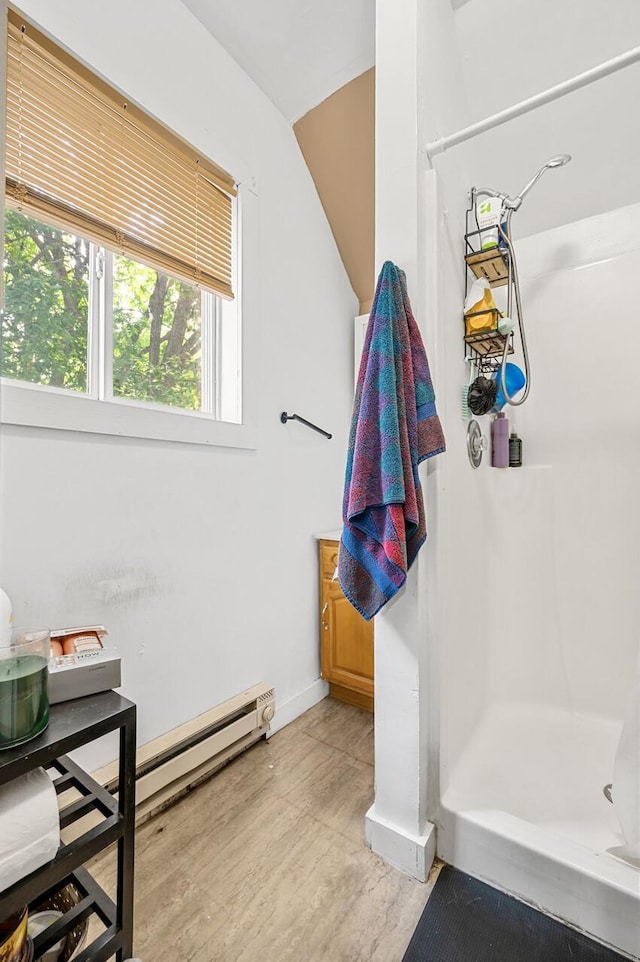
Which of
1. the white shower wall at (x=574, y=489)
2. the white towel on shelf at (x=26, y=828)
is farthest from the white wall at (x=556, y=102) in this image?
the white towel on shelf at (x=26, y=828)

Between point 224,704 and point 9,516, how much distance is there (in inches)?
37.8

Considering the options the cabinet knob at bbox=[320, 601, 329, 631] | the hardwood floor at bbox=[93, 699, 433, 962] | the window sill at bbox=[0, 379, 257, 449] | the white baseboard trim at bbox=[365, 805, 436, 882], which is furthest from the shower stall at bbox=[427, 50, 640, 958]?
the window sill at bbox=[0, 379, 257, 449]

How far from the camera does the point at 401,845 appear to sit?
115 centimetres

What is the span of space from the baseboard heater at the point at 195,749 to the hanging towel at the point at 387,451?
0.79m

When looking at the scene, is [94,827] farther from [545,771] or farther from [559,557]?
[559,557]

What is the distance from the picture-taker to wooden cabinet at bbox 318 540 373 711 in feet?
6.16

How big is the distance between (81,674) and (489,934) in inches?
42.3

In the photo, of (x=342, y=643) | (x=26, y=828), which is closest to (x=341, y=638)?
(x=342, y=643)

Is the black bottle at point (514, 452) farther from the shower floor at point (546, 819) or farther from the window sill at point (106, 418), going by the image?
the window sill at point (106, 418)

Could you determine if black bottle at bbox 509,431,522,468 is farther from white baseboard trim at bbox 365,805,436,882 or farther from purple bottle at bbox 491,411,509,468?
white baseboard trim at bbox 365,805,436,882

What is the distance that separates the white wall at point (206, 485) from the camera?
1.15m

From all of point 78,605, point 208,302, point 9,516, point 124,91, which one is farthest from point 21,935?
point 124,91

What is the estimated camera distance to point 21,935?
0.67 m

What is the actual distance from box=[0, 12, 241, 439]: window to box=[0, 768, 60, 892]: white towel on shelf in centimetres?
88
